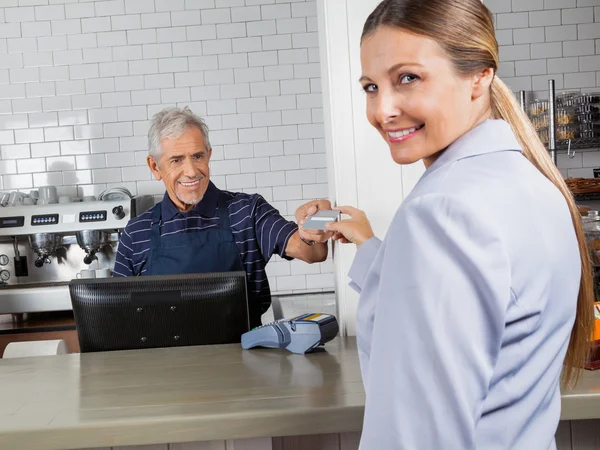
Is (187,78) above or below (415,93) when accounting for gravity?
above

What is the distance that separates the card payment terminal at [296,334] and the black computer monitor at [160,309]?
1.9 inches

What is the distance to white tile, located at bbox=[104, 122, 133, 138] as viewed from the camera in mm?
4875

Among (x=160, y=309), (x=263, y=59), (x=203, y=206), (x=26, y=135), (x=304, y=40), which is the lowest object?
(x=160, y=309)

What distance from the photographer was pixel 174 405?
59.6 inches

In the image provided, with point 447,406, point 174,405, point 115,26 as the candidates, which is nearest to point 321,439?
point 174,405

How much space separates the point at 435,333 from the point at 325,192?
4.11 metres

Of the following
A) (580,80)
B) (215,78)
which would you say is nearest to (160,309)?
(215,78)

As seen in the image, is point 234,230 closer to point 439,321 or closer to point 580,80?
point 439,321

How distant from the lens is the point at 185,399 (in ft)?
5.09

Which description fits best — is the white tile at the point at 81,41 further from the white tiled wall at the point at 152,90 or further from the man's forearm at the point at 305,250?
the man's forearm at the point at 305,250

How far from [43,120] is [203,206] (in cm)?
234

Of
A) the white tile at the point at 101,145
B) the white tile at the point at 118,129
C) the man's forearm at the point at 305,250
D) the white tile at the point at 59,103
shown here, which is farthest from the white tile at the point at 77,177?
the man's forearm at the point at 305,250

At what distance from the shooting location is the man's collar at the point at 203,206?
3.05m

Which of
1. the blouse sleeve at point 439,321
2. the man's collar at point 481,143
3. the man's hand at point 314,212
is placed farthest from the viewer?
the man's hand at point 314,212
